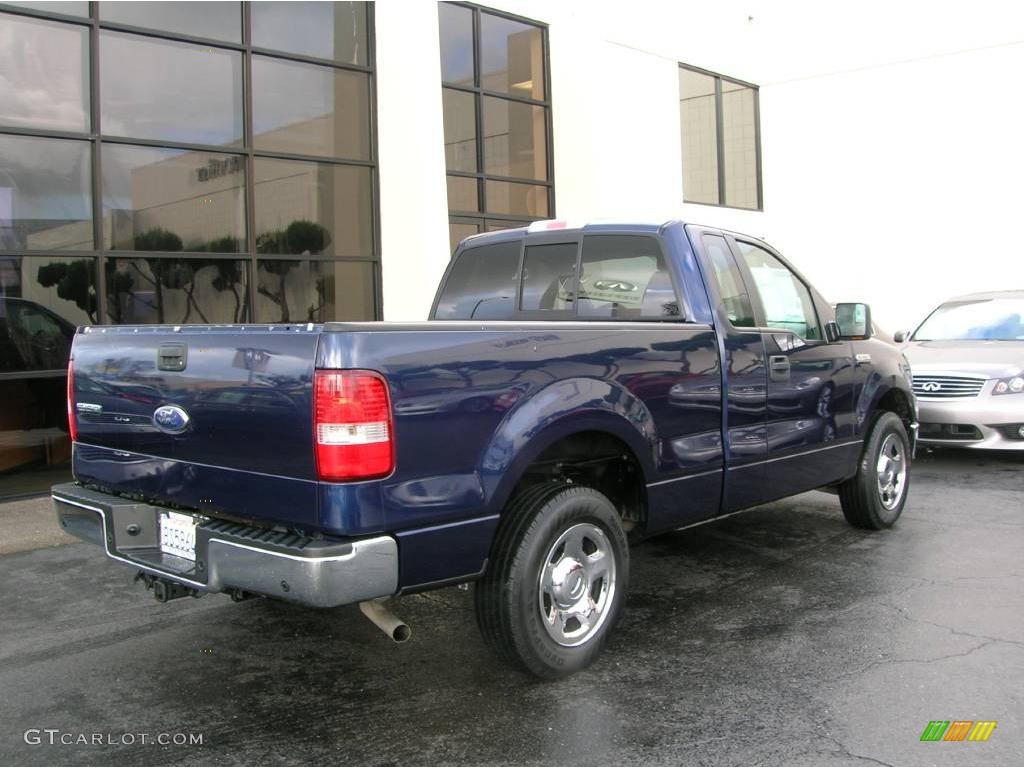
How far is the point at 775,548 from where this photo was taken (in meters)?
5.72

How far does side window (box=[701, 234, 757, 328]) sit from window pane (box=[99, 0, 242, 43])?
6301 millimetres

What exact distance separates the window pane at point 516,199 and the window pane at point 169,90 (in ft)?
11.7

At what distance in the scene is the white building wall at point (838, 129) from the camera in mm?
12516

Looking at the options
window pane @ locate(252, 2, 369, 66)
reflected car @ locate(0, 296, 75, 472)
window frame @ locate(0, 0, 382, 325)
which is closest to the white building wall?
window pane @ locate(252, 2, 369, 66)

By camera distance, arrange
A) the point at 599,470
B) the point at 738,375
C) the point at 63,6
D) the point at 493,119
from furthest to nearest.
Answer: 1. the point at 493,119
2. the point at 63,6
3. the point at 738,375
4. the point at 599,470

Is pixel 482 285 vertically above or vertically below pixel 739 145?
below

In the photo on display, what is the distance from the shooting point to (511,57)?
473 inches

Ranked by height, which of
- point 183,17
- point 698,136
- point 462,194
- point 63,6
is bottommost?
point 462,194

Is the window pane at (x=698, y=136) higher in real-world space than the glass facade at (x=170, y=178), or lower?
higher

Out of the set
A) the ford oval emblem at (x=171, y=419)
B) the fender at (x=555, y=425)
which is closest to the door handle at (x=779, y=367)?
the fender at (x=555, y=425)

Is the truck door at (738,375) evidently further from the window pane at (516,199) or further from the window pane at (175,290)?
the window pane at (516,199)

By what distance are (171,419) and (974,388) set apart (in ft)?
23.7

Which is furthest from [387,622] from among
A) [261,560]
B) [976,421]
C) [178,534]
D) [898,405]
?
[976,421]

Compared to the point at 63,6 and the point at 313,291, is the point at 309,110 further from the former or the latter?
the point at 63,6
